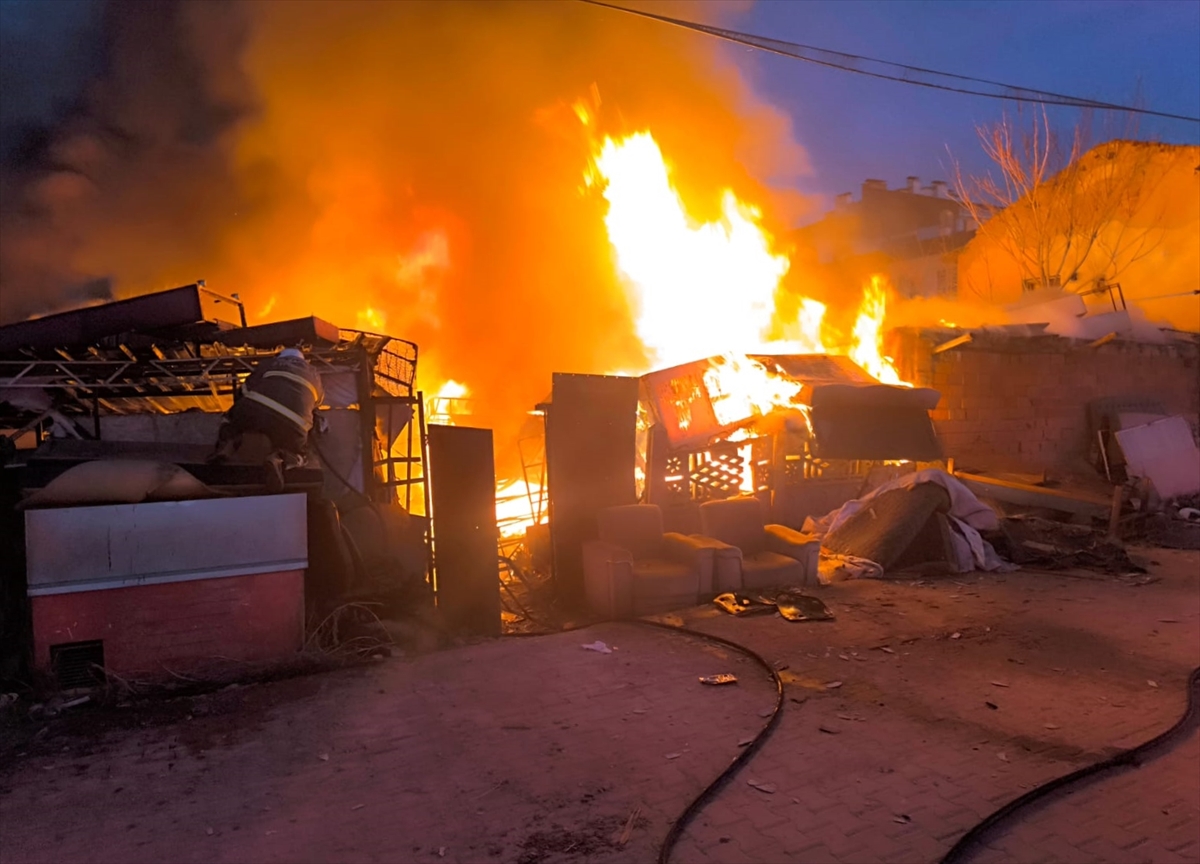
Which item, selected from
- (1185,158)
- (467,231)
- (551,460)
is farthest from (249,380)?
(1185,158)

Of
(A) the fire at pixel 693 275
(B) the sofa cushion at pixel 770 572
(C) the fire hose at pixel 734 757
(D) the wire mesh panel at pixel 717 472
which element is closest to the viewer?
(C) the fire hose at pixel 734 757

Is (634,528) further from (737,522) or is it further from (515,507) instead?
(515,507)

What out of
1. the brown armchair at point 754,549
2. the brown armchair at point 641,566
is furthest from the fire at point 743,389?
the brown armchair at point 641,566

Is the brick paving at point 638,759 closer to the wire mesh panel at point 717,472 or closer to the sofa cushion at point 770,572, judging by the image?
the sofa cushion at point 770,572

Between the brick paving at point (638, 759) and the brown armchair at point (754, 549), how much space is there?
126cm

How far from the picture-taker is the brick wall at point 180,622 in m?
5.41

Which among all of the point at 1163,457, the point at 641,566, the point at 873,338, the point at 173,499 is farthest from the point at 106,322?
the point at 1163,457

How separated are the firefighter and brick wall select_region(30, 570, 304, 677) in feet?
2.85

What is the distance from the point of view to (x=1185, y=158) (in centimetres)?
2148

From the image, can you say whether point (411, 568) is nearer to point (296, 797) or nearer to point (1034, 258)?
point (296, 797)

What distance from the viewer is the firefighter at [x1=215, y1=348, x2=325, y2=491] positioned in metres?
6.23

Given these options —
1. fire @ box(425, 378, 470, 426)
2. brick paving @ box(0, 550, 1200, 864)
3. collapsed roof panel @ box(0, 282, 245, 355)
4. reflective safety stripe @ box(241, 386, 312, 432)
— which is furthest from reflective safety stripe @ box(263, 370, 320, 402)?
fire @ box(425, 378, 470, 426)

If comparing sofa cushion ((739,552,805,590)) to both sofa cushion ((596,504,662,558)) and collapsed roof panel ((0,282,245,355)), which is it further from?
collapsed roof panel ((0,282,245,355))

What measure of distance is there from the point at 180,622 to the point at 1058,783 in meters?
5.81
